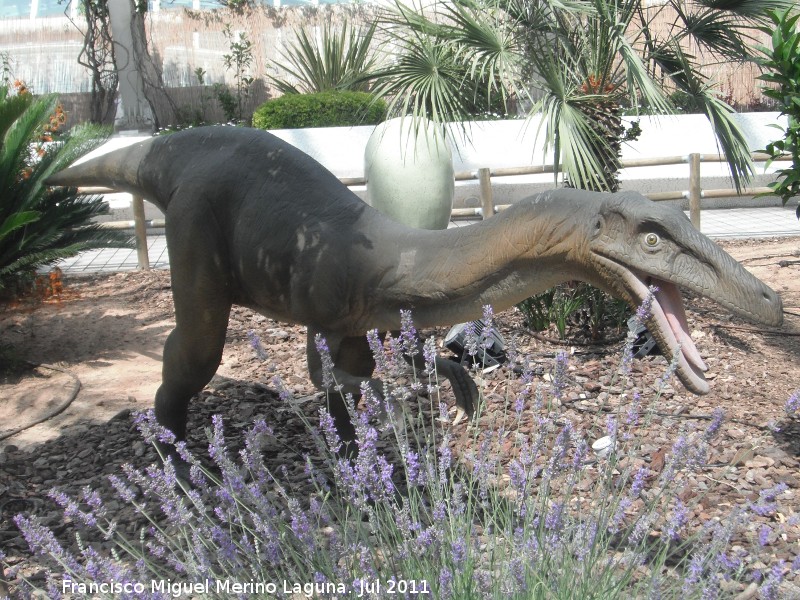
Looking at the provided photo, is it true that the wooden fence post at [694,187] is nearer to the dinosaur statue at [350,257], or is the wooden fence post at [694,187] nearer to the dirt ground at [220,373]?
the dirt ground at [220,373]

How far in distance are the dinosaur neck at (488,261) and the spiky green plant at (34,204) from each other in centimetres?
349

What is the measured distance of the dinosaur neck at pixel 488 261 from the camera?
2293 mm

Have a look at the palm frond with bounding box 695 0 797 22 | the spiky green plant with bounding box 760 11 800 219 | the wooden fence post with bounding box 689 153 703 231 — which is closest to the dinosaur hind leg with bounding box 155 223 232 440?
the spiky green plant with bounding box 760 11 800 219

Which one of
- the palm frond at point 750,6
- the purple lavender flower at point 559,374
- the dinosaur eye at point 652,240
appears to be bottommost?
the purple lavender flower at point 559,374

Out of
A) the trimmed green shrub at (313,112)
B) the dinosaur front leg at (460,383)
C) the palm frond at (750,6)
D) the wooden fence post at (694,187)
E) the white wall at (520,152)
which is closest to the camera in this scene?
the dinosaur front leg at (460,383)

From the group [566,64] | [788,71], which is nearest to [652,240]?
[788,71]

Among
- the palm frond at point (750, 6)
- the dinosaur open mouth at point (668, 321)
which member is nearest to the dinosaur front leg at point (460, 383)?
the dinosaur open mouth at point (668, 321)

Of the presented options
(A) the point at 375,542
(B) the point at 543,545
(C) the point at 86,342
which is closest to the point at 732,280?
(B) the point at 543,545

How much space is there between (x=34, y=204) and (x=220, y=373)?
188 centimetres

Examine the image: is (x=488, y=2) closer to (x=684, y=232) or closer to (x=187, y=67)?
(x=684, y=232)

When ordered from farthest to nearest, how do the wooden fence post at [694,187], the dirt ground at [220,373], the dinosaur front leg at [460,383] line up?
the wooden fence post at [694,187] → the dirt ground at [220,373] → the dinosaur front leg at [460,383]

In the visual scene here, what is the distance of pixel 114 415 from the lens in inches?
189

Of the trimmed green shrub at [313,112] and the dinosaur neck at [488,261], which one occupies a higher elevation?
the trimmed green shrub at [313,112]

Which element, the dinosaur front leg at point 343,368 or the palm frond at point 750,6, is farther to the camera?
the palm frond at point 750,6
